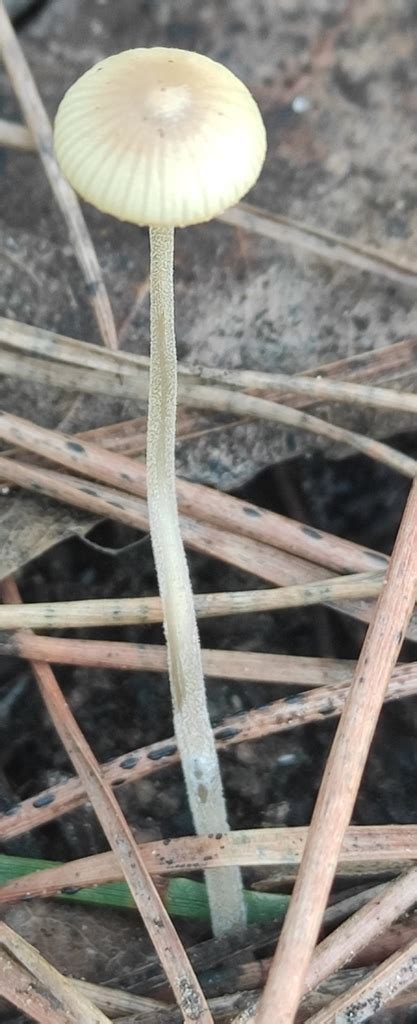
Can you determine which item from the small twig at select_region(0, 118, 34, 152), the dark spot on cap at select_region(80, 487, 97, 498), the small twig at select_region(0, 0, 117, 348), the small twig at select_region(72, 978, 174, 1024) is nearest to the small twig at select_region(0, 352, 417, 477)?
the small twig at select_region(0, 0, 117, 348)

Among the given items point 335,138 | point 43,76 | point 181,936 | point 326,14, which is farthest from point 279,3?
point 181,936

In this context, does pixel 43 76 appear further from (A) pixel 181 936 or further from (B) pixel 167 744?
(A) pixel 181 936

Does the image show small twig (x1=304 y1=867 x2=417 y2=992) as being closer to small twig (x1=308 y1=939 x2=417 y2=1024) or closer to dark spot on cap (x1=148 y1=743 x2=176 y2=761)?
→ small twig (x1=308 y1=939 x2=417 y2=1024)

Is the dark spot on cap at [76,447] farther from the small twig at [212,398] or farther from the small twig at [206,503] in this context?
the small twig at [212,398]

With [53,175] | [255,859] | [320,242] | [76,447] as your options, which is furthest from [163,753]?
[53,175]

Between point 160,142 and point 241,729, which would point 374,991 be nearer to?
point 241,729

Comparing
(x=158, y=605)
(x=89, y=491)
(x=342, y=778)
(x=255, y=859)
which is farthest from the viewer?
(x=89, y=491)
